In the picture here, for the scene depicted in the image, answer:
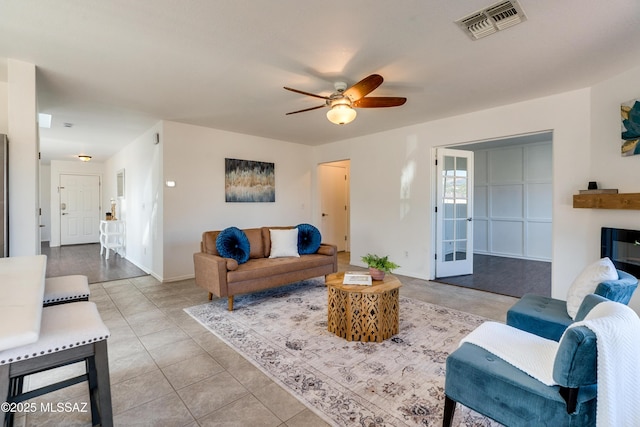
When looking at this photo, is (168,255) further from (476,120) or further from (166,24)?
(476,120)

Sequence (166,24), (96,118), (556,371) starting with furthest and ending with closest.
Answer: (96,118) < (166,24) < (556,371)

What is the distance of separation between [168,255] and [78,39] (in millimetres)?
3030

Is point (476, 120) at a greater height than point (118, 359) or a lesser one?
greater

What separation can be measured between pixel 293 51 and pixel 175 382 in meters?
2.64

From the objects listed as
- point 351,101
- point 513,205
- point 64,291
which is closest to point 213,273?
point 64,291

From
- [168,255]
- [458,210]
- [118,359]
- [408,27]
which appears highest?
[408,27]

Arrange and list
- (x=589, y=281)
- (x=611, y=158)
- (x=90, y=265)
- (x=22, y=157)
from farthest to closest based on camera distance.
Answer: (x=90, y=265) < (x=611, y=158) < (x=22, y=157) < (x=589, y=281)

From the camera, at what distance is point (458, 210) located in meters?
4.88

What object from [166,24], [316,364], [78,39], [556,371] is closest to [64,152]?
[78,39]

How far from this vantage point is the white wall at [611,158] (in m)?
2.89

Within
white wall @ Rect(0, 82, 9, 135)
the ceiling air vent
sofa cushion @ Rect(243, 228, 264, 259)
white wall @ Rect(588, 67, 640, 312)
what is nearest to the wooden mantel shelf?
white wall @ Rect(588, 67, 640, 312)

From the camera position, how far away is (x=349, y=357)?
91.5 inches

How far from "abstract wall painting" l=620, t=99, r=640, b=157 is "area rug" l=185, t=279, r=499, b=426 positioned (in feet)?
7.14

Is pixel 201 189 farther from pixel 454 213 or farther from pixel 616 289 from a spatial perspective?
pixel 616 289
